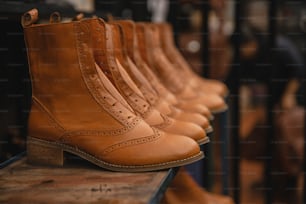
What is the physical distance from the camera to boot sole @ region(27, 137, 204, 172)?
1.08m

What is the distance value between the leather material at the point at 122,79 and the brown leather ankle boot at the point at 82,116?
0.04m

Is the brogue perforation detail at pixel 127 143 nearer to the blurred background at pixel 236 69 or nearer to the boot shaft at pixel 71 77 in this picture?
the boot shaft at pixel 71 77

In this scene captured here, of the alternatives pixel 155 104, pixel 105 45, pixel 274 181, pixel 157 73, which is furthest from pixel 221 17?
pixel 105 45

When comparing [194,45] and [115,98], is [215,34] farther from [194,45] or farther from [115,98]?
[115,98]

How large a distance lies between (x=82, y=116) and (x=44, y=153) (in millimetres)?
108

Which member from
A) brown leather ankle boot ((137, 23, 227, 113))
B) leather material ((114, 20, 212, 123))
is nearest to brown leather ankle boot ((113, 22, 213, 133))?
leather material ((114, 20, 212, 123))

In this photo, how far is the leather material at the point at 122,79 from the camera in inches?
46.0

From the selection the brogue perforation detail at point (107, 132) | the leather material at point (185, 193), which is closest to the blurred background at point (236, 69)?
the brogue perforation detail at point (107, 132)

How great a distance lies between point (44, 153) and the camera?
1.16 metres

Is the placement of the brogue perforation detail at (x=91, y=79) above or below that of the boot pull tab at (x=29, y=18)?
below

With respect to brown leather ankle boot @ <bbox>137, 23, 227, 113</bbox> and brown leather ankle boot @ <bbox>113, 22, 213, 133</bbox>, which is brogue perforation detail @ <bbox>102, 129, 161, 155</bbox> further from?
brown leather ankle boot @ <bbox>137, 23, 227, 113</bbox>

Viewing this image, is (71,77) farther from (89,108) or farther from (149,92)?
(149,92)

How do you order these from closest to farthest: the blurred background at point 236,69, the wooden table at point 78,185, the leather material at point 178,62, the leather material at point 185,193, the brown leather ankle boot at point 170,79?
1. the wooden table at point 78,185
2. the blurred background at point 236,69
3. the leather material at point 185,193
4. the brown leather ankle boot at point 170,79
5. the leather material at point 178,62

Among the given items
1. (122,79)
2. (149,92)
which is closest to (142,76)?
(149,92)
